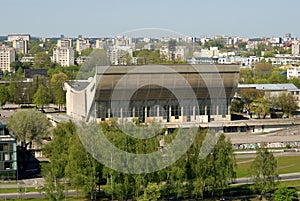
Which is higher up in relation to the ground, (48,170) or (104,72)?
(104,72)

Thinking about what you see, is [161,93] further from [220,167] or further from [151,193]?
[151,193]

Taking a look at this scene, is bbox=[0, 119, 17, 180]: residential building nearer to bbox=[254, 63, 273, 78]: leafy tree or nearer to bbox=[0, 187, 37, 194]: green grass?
bbox=[0, 187, 37, 194]: green grass

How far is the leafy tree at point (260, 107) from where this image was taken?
37906 millimetres

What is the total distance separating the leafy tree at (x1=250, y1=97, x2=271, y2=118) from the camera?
37906 millimetres

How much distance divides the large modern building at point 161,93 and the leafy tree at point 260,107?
8.68 feet

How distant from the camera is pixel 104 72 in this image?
31.6 metres

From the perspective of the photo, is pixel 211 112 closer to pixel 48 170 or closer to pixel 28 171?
pixel 28 171

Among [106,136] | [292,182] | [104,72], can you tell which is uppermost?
[104,72]

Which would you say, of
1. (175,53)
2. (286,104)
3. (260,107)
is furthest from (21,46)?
(260,107)

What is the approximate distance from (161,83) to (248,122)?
5.60 meters

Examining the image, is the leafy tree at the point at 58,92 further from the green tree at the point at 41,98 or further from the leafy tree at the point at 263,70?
the leafy tree at the point at 263,70

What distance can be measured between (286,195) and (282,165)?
21.1 feet

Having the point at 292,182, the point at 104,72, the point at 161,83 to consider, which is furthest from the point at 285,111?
the point at 292,182

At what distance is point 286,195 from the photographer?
19.3m
